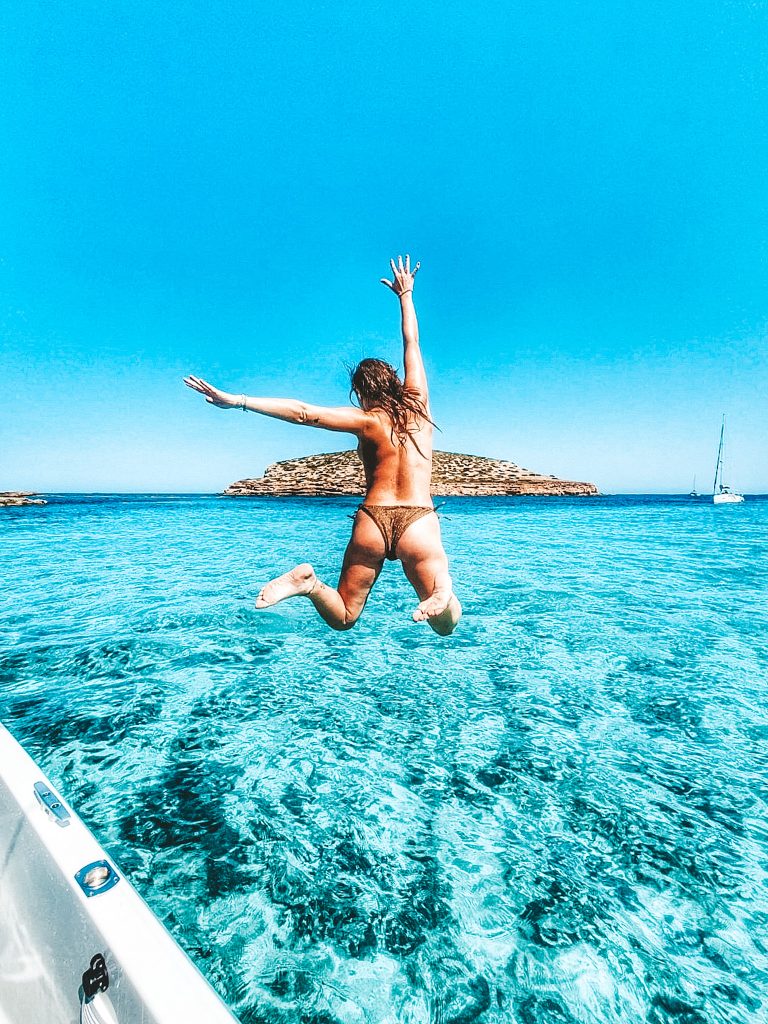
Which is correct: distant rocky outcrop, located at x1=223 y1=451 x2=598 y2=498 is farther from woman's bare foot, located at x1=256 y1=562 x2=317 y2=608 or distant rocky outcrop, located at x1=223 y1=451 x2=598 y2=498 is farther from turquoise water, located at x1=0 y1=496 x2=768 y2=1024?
woman's bare foot, located at x1=256 y1=562 x2=317 y2=608

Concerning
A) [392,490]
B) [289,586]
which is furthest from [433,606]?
[392,490]

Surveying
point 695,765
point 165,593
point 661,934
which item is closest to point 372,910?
point 661,934

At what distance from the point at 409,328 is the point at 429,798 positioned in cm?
381

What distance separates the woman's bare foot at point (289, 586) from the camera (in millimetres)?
3138

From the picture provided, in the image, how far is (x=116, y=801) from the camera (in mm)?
4035

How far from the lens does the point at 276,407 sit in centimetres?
328

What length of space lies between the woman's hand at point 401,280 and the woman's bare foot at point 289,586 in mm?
2328

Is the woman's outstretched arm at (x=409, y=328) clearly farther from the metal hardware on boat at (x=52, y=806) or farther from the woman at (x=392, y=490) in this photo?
the metal hardware on boat at (x=52, y=806)

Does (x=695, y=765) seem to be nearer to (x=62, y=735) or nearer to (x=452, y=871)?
(x=452, y=871)

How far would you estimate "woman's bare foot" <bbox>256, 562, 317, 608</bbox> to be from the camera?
10.3ft

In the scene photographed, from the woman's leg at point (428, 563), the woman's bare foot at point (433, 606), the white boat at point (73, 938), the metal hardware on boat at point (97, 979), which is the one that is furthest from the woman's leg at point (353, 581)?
the metal hardware on boat at point (97, 979)

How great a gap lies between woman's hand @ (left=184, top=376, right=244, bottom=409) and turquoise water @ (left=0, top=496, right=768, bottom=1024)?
303 centimetres

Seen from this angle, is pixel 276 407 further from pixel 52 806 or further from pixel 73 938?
pixel 73 938

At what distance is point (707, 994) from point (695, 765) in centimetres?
248
